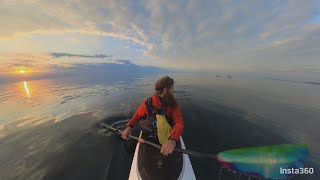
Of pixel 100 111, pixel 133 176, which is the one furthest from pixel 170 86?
pixel 100 111

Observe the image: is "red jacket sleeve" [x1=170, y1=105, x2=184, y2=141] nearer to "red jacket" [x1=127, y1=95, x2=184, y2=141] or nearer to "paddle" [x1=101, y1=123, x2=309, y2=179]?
"red jacket" [x1=127, y1=95, x2=184, y2=141]

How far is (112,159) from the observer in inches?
298

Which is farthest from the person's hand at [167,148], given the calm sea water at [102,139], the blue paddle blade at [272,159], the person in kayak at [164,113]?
the calm sea water at [102,139]

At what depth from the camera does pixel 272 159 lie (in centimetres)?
441

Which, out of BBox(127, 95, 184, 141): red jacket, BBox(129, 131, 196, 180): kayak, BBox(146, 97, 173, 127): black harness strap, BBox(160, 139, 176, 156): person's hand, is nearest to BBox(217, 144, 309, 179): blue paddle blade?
BBox(129, 131, 196, 180): kayak

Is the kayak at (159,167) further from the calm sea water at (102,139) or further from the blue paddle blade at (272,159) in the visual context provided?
the calm sea water at (102,139)

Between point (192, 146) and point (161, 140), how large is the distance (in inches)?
139

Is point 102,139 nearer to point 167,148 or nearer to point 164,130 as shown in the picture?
point 164,130

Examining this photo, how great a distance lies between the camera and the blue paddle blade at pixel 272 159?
14.2 feet

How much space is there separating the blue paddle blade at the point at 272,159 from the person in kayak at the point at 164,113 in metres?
1.65

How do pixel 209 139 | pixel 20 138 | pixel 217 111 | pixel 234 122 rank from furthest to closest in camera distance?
pixel 217 111 < pixel 234 122 < pixel 20 138 < pixel 209 139

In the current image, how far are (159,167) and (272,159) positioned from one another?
309cm

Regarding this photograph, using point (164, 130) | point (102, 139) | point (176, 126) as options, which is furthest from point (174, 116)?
point (102, 139)

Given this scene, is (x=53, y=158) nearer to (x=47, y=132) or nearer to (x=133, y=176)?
(x=47, y=132)
